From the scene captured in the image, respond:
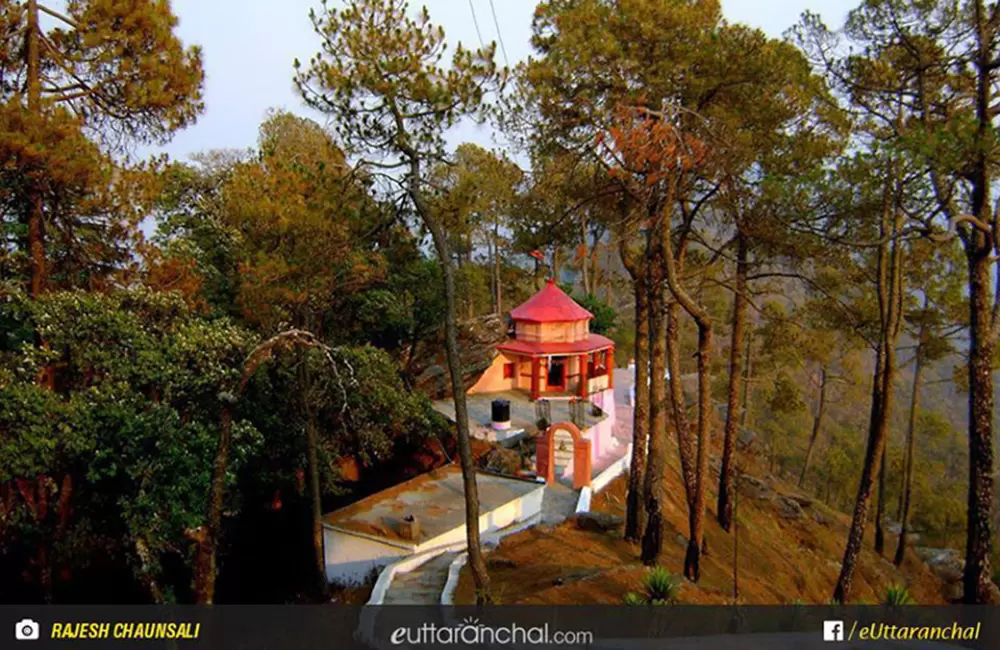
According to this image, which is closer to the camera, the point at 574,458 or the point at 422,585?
the point at 422,585

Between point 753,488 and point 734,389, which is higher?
point 734,389

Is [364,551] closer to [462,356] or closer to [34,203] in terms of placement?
[34,203]

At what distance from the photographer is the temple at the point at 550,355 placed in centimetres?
2523

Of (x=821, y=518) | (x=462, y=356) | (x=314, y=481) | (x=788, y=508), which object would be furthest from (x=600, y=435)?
(x=314, y=481)

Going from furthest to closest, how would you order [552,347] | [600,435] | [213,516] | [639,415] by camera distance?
[552,347], [600,435], [639,415], [213,516]

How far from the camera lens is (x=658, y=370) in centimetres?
1269

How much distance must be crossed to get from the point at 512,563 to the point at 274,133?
23885mm

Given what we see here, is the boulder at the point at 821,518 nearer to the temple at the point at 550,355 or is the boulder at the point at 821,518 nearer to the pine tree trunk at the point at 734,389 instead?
the temple at the point at 550,355

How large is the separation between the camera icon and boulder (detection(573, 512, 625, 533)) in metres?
9.61

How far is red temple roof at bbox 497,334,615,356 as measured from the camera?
2497 cm

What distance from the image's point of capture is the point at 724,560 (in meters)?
15.1

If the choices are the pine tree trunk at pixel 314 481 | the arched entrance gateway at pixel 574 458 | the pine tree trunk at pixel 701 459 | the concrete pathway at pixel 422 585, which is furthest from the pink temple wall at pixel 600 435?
the pine tree trunk at pixel 314 481

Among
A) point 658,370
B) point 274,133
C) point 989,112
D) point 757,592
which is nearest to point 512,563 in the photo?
point 658,370

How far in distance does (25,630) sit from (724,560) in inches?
501
